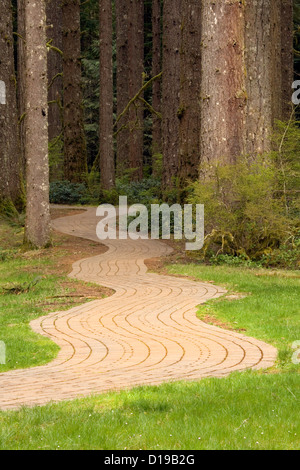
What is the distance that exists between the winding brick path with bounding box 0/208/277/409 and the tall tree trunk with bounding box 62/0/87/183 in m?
19.6

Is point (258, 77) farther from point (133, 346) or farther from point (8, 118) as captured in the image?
point (133, 346)

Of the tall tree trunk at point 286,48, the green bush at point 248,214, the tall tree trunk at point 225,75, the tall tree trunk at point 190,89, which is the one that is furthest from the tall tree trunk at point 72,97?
the green bush at point 248,214

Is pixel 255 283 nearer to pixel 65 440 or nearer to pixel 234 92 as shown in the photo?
pixel 234 92

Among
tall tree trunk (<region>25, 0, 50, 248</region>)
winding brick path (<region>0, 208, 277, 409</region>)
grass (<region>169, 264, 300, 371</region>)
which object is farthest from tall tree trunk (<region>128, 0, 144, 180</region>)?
winding brick path (<region>0, 208, 277, 409</region>)

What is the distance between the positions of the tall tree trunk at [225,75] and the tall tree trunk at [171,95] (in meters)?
9.55

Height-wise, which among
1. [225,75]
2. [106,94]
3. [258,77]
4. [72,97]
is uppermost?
[72,97]

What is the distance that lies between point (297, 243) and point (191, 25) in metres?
9.40

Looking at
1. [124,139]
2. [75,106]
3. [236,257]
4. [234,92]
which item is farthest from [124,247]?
[124,139]

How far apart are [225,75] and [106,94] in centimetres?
1439

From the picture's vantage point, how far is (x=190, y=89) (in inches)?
796

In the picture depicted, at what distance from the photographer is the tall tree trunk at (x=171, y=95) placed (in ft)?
79.9

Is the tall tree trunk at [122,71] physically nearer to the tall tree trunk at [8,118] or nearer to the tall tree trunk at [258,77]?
the tall tree trunk at [8,118]

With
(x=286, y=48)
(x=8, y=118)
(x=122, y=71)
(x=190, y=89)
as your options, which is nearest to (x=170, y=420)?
(x=190, y=89)

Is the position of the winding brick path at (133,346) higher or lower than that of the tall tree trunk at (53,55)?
lower
